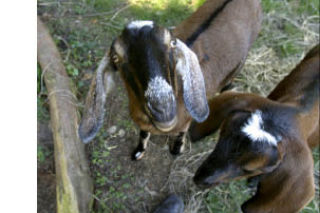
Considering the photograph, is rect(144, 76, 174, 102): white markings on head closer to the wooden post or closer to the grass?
the wooden post

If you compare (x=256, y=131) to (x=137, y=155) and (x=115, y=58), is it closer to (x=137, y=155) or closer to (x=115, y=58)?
(x=115, y=58)

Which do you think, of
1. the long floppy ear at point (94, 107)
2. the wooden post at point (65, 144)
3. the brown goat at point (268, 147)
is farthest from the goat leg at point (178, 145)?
the long floppy ear at point (94, 107)

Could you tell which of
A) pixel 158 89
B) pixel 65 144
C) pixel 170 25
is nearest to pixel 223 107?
pixel 158 89

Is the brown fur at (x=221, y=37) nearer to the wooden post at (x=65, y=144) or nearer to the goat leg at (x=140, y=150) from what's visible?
the goat leg at (x=140, y=150)

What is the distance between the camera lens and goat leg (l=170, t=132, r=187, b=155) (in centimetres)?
329

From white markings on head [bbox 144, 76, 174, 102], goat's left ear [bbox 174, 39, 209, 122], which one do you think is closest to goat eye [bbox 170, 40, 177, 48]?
goat's left ear [bbox 174, 39, 209, 122]

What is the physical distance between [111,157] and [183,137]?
0.80 meters

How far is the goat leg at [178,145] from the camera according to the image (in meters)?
3.29

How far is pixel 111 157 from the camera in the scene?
336cm

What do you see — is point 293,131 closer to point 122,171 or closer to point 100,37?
point 122,171

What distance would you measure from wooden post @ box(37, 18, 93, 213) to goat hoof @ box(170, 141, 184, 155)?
3.00ft

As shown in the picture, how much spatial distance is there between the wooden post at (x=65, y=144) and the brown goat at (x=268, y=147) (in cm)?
118

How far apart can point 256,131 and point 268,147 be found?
0.14 m
